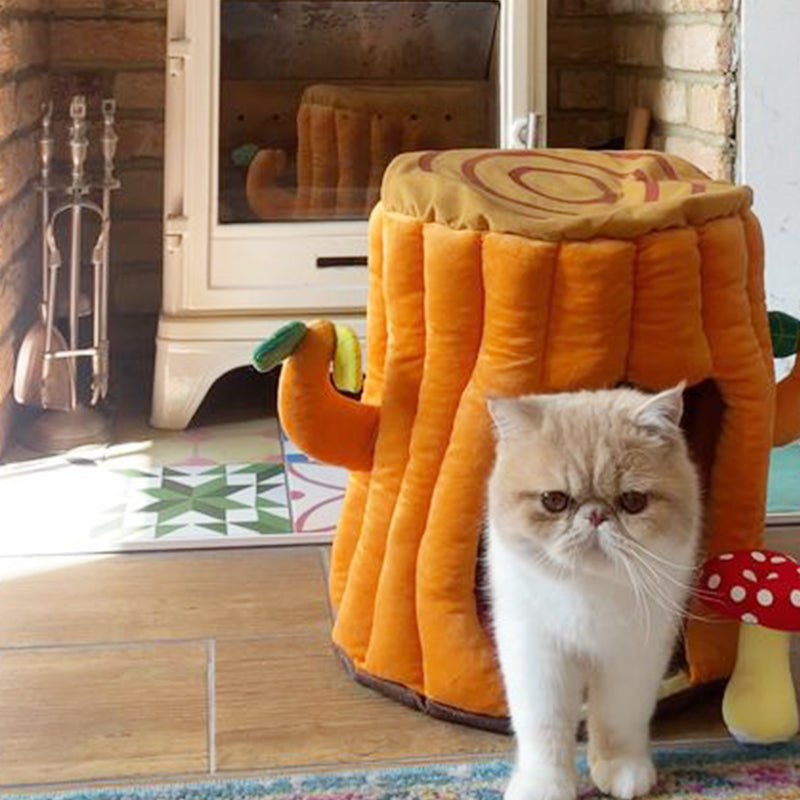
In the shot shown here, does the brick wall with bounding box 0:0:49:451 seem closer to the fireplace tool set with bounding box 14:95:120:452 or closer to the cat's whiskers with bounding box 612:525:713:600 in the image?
the fireplace tool set with bounding box 14:95:120:452

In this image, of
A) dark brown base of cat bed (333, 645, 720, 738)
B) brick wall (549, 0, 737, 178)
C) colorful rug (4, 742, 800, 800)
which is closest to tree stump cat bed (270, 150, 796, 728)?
dark brown base of cat bed (333, 645, 720, 738)

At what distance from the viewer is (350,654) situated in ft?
4.61

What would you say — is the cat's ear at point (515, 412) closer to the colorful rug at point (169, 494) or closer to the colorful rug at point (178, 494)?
the colorful rug at point (178, 494)

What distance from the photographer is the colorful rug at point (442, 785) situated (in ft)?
3.88

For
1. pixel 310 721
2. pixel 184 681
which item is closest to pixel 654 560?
pixel 310 721

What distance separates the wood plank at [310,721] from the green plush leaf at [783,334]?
51cm

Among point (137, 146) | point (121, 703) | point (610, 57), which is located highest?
point (610, 57)

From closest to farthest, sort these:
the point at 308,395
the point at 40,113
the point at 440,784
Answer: the point at 440,784 < the point at 308,395 < the point at 40,113

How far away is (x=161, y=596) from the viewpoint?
1.63 metres

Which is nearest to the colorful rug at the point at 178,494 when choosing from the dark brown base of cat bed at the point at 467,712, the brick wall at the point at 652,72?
the dark brown base of cat bed at the point at 467,712

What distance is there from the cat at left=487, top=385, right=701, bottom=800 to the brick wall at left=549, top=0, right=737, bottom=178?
1153 mm

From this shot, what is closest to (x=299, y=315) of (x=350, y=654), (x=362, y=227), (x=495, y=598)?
(x=362, y=227)

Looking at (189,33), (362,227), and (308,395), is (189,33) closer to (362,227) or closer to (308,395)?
(362,227)

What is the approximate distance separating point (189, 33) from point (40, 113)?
0.39 m
